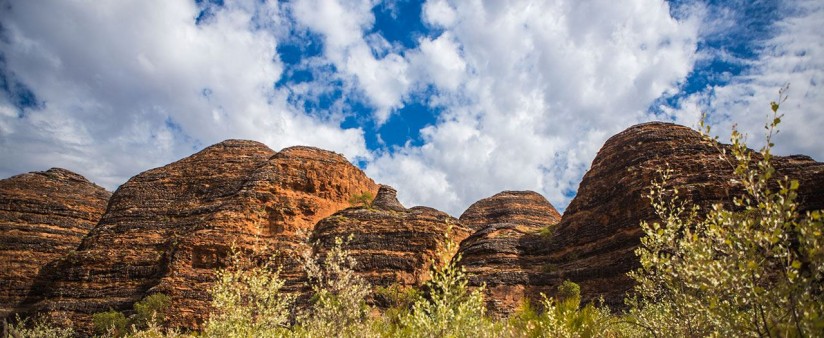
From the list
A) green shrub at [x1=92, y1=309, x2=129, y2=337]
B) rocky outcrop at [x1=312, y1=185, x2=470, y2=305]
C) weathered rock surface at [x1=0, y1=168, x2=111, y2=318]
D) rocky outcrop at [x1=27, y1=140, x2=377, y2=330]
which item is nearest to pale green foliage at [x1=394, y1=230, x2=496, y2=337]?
rocky outcrop at [x1=312, y1=185, x2=470, y2=305]

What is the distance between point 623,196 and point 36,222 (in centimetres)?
7261

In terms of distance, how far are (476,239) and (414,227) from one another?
6998 mm

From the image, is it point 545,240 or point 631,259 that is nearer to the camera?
point 631,259

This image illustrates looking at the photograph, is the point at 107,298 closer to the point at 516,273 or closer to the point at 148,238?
the point at 148,238

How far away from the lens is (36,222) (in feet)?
178

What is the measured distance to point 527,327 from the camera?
33.4 feet

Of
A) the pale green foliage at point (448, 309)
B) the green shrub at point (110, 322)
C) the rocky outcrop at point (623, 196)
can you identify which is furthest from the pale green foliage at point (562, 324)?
the green shrub at point (110, 322)

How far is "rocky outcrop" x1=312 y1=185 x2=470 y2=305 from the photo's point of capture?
41.9 m

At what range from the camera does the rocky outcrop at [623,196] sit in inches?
1257

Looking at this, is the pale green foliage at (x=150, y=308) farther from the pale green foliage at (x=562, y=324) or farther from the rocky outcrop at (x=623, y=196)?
the pale green foliage at (x=562, y=324)

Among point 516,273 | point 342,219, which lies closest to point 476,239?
point 516,273

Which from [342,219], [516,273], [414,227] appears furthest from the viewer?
[342,219]

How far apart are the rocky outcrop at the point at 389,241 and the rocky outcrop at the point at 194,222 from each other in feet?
15.0

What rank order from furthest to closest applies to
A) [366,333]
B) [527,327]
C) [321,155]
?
[321,155], [527,327], [366,333]
